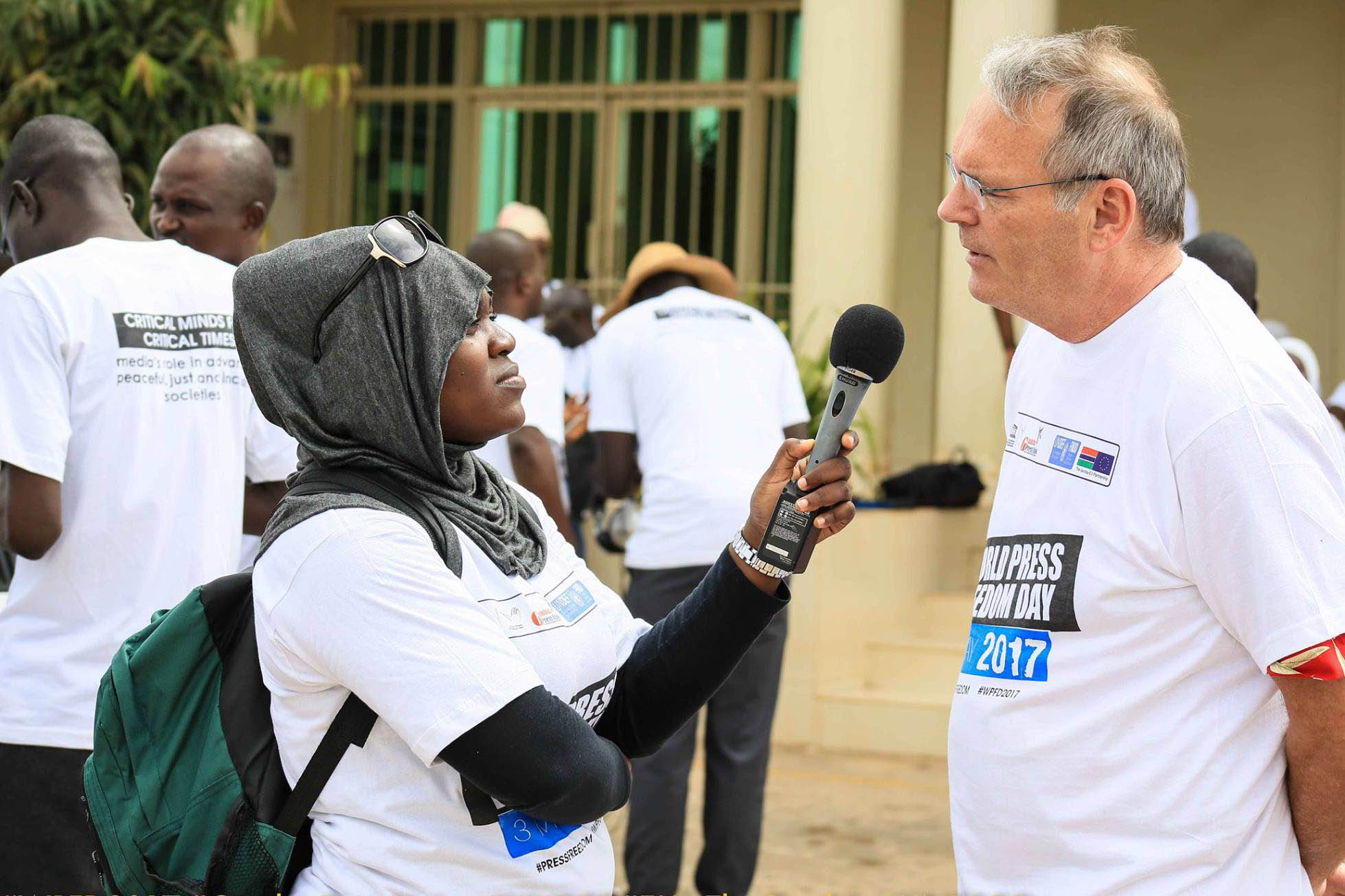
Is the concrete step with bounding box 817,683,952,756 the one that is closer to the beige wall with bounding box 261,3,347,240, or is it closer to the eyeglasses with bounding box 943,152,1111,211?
the eyeglasses with bounding box 943,152,1111,211

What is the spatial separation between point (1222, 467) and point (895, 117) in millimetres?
6765

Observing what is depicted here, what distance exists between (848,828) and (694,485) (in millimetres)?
2076

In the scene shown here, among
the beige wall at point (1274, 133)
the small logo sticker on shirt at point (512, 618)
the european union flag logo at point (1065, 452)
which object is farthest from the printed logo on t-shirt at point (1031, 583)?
the beige wall at point (1274, 133)

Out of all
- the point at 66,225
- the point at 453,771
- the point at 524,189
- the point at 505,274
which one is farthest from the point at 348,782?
the point at 524,189

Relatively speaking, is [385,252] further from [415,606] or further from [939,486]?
[939,486]

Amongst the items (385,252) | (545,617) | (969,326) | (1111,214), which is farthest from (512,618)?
(969,326)

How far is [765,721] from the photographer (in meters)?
5.05

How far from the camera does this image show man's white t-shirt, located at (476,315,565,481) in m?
4.80

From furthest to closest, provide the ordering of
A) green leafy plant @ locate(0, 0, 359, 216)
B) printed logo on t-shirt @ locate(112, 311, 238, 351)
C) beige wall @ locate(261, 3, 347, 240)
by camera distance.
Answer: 1. beige wall @ locate(261, 3, 347, 240)
2. green leafy plant @ locate(0, 0, 359, 216)
3. printed logo on t-shirt @ locate(112, 311, 238, 351)

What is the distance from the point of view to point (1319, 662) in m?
1.94

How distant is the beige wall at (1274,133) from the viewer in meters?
10.3

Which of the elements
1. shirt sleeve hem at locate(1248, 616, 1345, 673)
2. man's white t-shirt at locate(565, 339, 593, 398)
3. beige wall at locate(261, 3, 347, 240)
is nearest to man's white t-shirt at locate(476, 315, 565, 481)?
man's white t-shirt at locate(565, 339, 593, 398)

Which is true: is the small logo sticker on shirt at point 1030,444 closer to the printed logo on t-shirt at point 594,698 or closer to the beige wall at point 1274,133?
the printed logo on t-shirt at point 594,698

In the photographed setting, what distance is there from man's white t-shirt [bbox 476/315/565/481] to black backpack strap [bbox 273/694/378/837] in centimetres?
276
